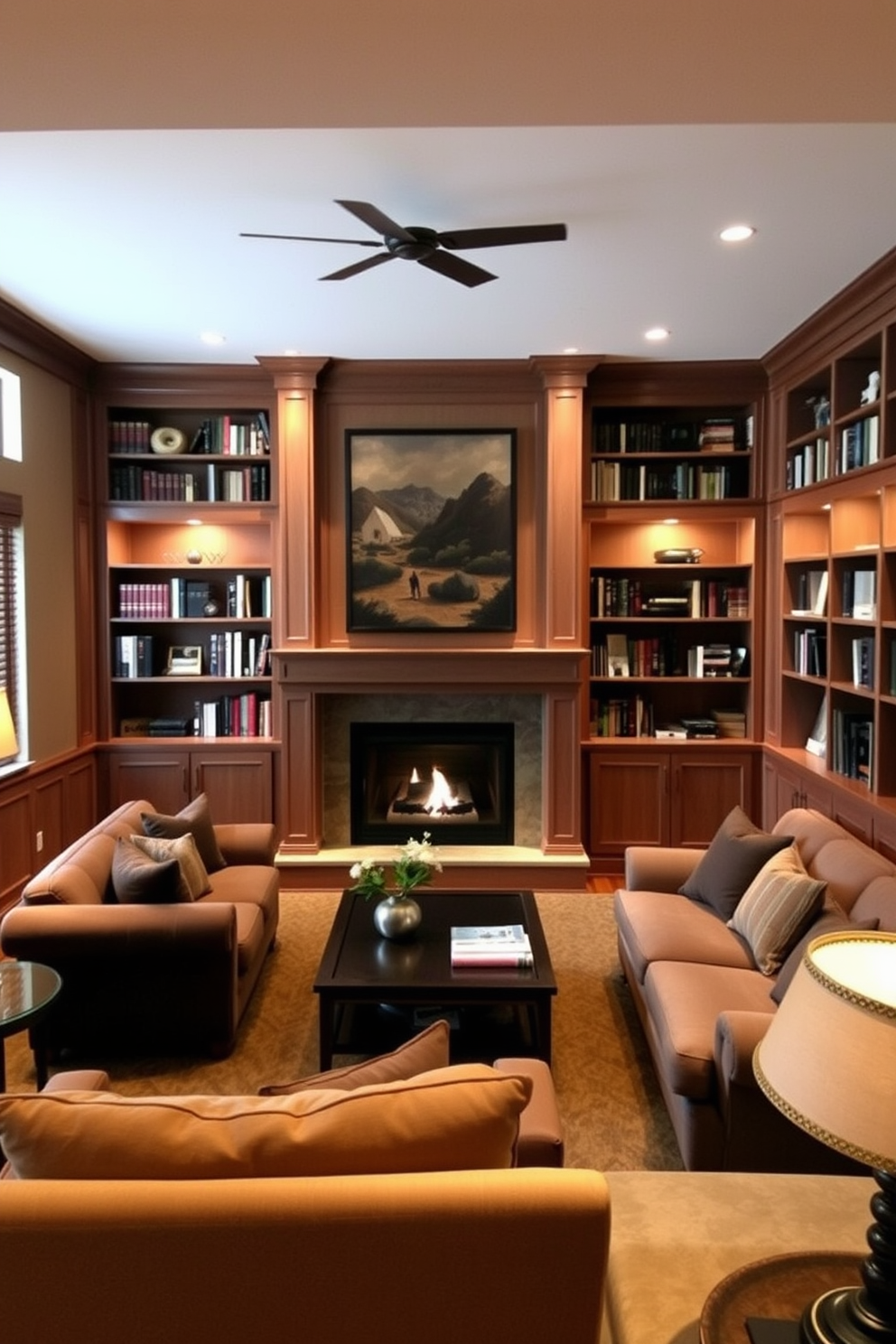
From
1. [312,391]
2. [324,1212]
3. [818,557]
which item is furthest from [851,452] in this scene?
[324,1212]

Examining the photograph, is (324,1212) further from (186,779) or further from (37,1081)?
(186,779)

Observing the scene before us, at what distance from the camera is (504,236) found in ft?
9.60

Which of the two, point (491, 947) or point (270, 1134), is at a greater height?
point (270, 1134)

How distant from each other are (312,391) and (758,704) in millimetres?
3382

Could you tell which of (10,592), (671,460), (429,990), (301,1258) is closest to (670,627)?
(671,460)

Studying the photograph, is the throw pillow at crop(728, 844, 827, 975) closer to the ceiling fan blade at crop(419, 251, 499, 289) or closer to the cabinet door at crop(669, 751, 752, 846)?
the cabinet door at crop(669, 751, 752, 846)

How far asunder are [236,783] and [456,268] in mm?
3517

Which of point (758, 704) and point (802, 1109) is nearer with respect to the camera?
point (802, 1109)

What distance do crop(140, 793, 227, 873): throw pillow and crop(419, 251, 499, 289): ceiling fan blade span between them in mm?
2517

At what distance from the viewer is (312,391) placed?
541 cm

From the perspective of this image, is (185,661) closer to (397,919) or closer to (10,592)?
(10,592)

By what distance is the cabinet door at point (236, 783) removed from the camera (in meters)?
5.62

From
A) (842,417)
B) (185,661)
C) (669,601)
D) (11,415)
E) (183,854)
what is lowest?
(183,854)

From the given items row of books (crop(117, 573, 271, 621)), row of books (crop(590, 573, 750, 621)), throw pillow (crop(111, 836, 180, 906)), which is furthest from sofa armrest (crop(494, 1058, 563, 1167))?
row of books (crop(117, 573, 271, 621))
